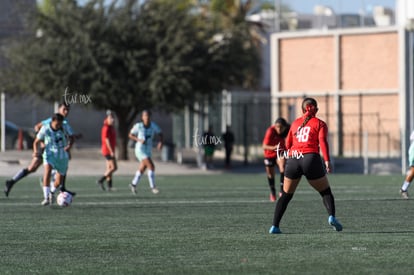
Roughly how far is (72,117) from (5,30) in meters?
8.08

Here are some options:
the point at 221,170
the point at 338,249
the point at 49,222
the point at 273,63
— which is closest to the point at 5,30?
the point at 273,63

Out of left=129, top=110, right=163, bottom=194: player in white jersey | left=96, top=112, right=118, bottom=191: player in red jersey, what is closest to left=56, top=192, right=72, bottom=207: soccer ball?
left=129, top=110, right=163, bottom=194: player in white jersey

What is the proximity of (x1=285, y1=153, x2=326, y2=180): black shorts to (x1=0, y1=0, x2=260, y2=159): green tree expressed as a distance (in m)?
31.9

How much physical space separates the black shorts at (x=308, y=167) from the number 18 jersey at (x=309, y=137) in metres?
0.10

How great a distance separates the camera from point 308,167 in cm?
1694

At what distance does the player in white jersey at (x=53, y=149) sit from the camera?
78.2ft

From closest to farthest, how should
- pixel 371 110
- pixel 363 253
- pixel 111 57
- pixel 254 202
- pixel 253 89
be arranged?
pixel 363 253 → pixel 254 202 → pixel 111 57 → pixel 371 110 → pixel 253 89

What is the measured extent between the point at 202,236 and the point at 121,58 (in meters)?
33.8

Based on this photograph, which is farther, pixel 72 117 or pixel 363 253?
pixel 72 117

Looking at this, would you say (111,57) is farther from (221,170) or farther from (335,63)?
(335,63)

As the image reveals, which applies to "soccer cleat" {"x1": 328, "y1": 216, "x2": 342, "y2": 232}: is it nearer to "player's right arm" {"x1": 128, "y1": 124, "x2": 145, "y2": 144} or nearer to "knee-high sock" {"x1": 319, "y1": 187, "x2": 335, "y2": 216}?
"knee-high sock" {"x1": 319, "y1": 187, "x2": 335, "y2": 216}

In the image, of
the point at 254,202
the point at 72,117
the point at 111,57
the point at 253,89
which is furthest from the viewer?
the point at 253,89

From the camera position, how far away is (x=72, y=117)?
70.1 meters

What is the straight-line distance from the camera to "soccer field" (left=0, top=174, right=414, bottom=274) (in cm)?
1317
